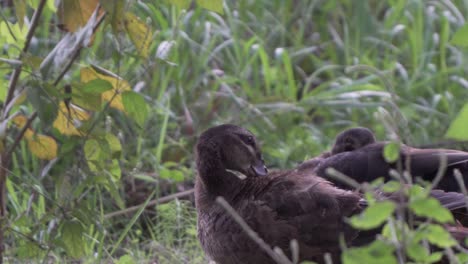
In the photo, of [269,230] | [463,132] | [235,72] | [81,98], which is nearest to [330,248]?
[269,230]

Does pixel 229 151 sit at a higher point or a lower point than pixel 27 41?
lower

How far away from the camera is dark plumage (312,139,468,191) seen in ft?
12.6

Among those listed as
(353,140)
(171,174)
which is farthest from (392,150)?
(171,174)

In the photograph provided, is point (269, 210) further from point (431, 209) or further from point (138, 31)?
point (431, 209)

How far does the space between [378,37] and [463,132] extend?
482 centimetres

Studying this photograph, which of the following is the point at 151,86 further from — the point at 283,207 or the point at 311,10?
the point at 283,207

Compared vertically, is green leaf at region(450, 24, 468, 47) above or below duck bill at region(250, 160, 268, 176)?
above

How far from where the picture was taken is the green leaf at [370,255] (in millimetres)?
1874

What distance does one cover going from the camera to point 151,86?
5.58 metres

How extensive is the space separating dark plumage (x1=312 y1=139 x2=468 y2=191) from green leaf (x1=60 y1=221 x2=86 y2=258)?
99cm

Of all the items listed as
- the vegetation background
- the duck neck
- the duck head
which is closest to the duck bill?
the duck head

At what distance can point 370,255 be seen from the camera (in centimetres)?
190

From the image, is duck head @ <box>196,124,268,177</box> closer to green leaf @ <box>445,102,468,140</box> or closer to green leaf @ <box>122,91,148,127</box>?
green leaf @ <box>122,91,148,127</box>

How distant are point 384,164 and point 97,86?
1238 millimetres
